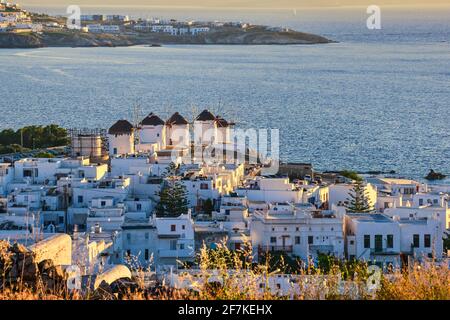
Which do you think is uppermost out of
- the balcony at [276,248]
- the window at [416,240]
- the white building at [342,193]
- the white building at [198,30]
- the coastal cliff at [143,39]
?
the white building at [198,30]

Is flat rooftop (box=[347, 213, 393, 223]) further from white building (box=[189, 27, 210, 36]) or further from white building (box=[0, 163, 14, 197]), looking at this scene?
white building (box=[189, 27, 210, 36])

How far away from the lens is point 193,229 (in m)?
14.0

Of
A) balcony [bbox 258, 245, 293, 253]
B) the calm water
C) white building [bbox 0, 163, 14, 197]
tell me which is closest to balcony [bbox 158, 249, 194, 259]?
balcony [bbox 258, 245, 293, 253]

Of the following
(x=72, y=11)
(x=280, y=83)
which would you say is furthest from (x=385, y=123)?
(x=72, y=11)

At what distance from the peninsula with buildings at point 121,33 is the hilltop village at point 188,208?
70852mm

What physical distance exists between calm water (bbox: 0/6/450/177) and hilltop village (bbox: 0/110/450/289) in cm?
578

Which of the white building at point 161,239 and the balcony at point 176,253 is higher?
the white building at point 161,239

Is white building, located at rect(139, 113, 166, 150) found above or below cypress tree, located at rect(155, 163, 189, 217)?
above

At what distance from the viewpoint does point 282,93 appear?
4928cm

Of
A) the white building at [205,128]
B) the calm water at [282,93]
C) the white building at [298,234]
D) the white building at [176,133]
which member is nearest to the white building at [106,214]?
the white building at [298,234]

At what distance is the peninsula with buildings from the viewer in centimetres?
9157

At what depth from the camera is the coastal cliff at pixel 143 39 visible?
90.8 metres

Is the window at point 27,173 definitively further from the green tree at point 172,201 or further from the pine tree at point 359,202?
the pine tree at point 359,202
